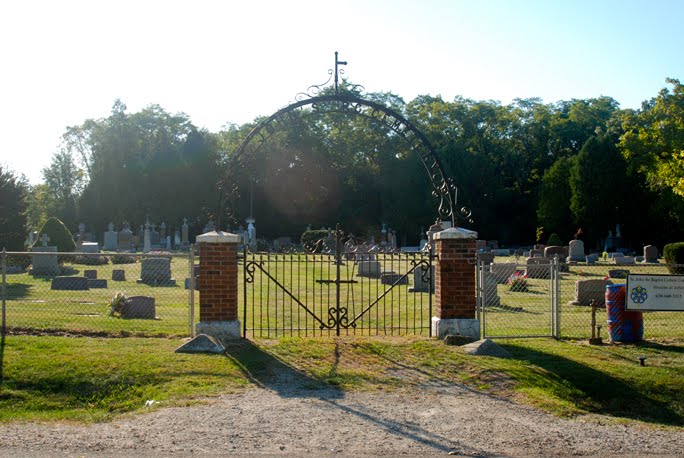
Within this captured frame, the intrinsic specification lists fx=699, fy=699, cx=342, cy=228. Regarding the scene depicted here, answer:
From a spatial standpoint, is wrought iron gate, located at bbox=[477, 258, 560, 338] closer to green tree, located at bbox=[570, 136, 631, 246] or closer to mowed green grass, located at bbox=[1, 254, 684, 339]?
mowed green grass, located at bbox=[1, 254, 684, 339]

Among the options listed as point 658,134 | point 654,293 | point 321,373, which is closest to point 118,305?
point 321,373

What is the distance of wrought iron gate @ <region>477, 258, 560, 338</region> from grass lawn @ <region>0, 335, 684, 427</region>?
123 cm

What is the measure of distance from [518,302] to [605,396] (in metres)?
9.82

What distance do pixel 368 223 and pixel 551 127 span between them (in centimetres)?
1906

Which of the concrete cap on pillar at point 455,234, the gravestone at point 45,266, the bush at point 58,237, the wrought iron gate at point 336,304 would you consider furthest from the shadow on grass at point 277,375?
the bush at point 58,237

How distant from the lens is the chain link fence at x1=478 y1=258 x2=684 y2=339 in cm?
1188

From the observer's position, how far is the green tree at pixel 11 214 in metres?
28.0

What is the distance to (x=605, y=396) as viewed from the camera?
8469 mm

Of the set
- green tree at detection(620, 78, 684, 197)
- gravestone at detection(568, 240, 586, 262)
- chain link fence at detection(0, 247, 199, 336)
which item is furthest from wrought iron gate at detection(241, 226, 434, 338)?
green tree at detection(620, 78, 684, 197)

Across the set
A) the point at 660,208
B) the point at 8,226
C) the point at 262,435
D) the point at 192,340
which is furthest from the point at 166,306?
the point at 660,208

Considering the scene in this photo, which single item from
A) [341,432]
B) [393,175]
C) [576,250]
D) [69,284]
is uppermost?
[393,175]

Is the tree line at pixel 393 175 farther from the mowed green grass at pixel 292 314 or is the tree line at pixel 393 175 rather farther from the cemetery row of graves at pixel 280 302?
the mowed green grass at pixel 292 314

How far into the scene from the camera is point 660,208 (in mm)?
49125

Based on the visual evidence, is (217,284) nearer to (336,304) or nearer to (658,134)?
(336,304)
